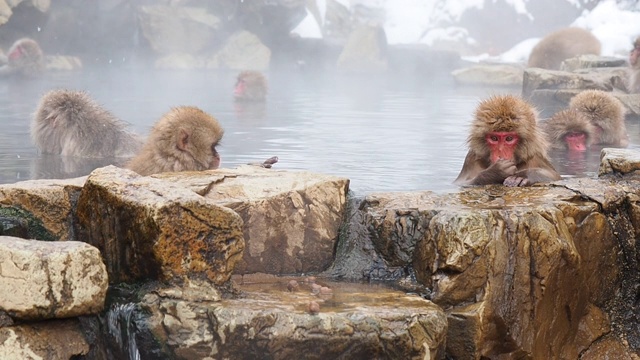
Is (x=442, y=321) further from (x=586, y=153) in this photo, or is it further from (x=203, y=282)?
(x=586, y=153)

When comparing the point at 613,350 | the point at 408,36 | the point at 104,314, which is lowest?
the point at 613,350

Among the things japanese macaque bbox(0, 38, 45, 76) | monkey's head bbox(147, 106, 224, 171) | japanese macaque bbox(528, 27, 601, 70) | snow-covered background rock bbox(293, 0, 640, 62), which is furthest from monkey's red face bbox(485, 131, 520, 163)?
snow-covered background rock bbox(293, 0, 640, 62)

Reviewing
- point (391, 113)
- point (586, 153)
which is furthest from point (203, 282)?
point (391, 113)

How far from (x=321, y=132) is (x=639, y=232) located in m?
4.97

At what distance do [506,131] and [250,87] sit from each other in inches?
335

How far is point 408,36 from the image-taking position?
29.8 m

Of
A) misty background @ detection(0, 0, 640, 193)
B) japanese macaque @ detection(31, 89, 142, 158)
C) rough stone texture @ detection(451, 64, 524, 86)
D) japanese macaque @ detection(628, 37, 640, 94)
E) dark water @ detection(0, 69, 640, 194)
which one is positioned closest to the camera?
dark water @ detection(0, 69, 640, 194)

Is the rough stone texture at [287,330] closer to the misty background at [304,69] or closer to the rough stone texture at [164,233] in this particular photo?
the rough stone texture at [164,233]

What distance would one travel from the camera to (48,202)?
132 inches

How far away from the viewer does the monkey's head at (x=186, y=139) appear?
4211 millimetres

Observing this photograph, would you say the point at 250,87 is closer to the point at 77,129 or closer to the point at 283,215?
the point at 77,129

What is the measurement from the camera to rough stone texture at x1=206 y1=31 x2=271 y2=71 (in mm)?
22922

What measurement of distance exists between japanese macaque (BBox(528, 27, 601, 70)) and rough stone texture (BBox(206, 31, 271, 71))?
967 centimetres

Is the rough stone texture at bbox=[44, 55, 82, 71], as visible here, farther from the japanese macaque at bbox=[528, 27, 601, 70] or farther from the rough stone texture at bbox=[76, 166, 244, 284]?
the rough stone texture at bbox=[76, 166, 244, 284]
